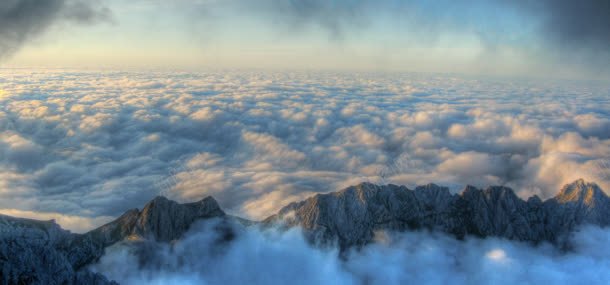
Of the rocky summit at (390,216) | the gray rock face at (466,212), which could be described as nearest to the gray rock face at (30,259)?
the rocky summit at (390,216)

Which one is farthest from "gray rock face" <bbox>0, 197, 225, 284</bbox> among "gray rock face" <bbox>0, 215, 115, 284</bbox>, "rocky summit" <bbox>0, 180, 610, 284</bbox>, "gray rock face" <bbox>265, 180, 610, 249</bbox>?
"gray rock face" <bbox>265, 180, 610, 249</bbox>

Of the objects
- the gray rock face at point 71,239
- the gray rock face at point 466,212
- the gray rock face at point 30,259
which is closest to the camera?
the gray rock face at point 30,259

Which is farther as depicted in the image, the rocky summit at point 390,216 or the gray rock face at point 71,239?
the rocky summit at point 390,216

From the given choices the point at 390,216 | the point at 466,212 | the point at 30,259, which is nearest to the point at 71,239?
the point at 30,259

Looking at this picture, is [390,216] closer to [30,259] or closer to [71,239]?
[71,239]

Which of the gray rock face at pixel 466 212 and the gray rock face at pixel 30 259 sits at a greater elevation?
the gray rock face at pixel 30 259

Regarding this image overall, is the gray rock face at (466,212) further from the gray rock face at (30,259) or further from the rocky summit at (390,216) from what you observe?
the gray rock face at (30,259)

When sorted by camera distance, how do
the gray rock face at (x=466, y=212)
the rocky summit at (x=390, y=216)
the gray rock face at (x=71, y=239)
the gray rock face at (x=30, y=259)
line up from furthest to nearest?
the gray rock face at (x=466, y=212), the rocky summit at (x=390, y=216), the gray rock face at (x=71, y=239), the gray rock face at (x=30, y=259)
